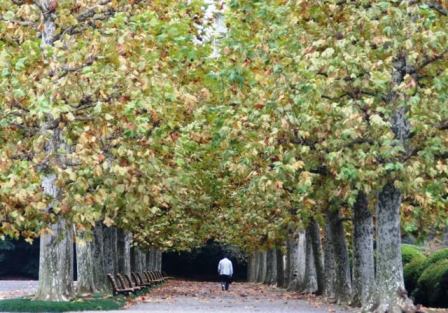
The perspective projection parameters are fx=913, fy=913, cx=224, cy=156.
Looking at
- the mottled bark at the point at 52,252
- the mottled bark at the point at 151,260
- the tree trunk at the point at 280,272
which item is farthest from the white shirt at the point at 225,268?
the mottled bark at the point at 52,252

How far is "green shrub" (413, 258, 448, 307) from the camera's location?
93.5 feet

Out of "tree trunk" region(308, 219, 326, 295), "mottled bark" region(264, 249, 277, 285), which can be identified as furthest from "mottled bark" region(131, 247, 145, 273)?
"tree trunk" region(308, 219, 326, 295)

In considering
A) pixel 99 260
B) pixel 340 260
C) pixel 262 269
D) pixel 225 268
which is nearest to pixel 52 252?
pixel 99 260

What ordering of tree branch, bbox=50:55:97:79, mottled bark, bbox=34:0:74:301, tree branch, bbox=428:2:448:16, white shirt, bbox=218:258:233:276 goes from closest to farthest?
tree branch, bbox=428:2:448:16, tree branch, bbox=50:55:97:79, mottled bark, bbox=34:0:74:301, white shirt, bbox=218:258:233:276

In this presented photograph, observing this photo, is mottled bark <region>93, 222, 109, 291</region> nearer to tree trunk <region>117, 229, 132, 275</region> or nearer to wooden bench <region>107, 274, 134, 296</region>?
wooden bench <region>107, 274, 134, 296</region>

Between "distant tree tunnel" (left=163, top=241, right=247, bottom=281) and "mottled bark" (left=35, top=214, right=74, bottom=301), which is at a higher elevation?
"distant tree tunnel" (left=163, top=241, right=247, bottom=281)

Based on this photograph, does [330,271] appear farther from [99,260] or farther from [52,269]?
[52,269]

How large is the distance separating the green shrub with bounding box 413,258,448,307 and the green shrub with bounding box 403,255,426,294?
6.24 feet

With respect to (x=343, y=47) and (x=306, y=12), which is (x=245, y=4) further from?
(x=343, y=47)

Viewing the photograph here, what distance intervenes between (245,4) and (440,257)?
1268 cm

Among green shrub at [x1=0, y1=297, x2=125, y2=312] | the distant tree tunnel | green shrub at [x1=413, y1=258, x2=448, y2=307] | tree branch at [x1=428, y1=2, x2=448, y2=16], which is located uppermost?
tree branch at [x1=428, y1=2, x2=448, y2=16]

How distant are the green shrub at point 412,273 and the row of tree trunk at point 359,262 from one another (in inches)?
99.1

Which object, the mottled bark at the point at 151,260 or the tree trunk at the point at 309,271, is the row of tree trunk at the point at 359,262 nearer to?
the tree trunk at the point at 309,271

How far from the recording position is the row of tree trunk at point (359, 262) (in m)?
20.2
